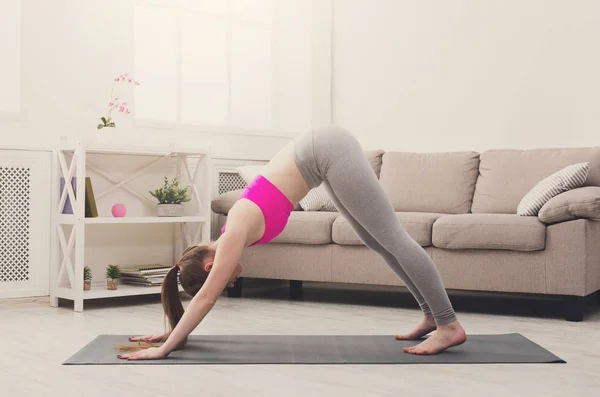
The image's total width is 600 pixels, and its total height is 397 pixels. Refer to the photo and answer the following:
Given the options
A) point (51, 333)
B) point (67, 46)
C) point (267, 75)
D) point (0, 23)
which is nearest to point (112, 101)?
point (67, 46)

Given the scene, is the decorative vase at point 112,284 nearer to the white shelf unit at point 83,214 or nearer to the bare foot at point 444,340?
the white shelf unit at point 83,214

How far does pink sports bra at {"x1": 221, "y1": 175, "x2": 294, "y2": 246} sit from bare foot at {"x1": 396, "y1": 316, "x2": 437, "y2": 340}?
0.76 meters

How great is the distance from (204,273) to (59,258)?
1970 mm

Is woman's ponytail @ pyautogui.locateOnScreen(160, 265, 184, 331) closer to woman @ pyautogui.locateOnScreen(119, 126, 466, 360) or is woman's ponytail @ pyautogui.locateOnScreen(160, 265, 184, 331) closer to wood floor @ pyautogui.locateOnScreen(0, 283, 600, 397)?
woman @ pyautogui.locateOnScreen(119, 126, 466, 360)

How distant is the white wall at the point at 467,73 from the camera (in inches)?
189

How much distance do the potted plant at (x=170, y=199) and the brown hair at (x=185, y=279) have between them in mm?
1785

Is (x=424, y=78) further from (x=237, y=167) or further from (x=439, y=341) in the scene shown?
(x=439, y=341)

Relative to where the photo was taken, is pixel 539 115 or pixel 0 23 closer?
pixel 0 23

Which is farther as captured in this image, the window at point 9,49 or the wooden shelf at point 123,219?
the window at point 9,49

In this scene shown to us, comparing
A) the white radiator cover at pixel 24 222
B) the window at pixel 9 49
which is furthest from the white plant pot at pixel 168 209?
the window at pixel 9 49

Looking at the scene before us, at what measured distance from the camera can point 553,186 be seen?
3.96 meters

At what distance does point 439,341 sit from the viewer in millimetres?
2814

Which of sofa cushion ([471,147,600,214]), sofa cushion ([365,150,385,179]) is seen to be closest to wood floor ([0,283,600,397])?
sofa cushion ([471,147,600,214])

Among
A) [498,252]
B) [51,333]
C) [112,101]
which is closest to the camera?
[51,333]
